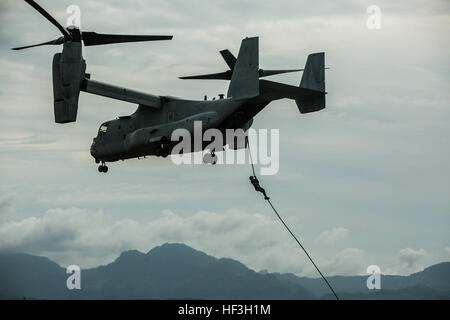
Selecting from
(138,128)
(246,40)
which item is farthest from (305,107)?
(138,128)

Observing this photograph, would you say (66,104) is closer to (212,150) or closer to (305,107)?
(212,150)

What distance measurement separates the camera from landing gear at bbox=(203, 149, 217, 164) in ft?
157

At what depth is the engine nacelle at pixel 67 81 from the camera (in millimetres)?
43719

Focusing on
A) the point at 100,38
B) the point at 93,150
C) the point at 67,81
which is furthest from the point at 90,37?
the point at 93,150

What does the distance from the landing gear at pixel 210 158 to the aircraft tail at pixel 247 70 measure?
4728 millimetres

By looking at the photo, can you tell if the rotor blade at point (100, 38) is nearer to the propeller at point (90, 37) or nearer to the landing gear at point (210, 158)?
the propeller at point (90, 37)

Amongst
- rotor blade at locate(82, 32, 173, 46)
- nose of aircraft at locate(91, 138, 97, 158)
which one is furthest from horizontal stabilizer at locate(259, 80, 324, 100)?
nose of aircraft at locate(91, 138, 97, 158)

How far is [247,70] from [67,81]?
946 cm

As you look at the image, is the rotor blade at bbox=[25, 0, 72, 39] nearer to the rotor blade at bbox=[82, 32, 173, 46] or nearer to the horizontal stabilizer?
the rotor blade at bbox=[82, 32, 173, 46]

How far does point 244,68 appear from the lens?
144 feet

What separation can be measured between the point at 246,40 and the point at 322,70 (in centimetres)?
532

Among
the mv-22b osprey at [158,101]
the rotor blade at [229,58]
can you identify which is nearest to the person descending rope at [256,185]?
the mv-22b osprey at [158,101]

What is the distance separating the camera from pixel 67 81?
4406cm

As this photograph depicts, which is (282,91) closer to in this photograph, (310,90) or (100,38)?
(310,90)
